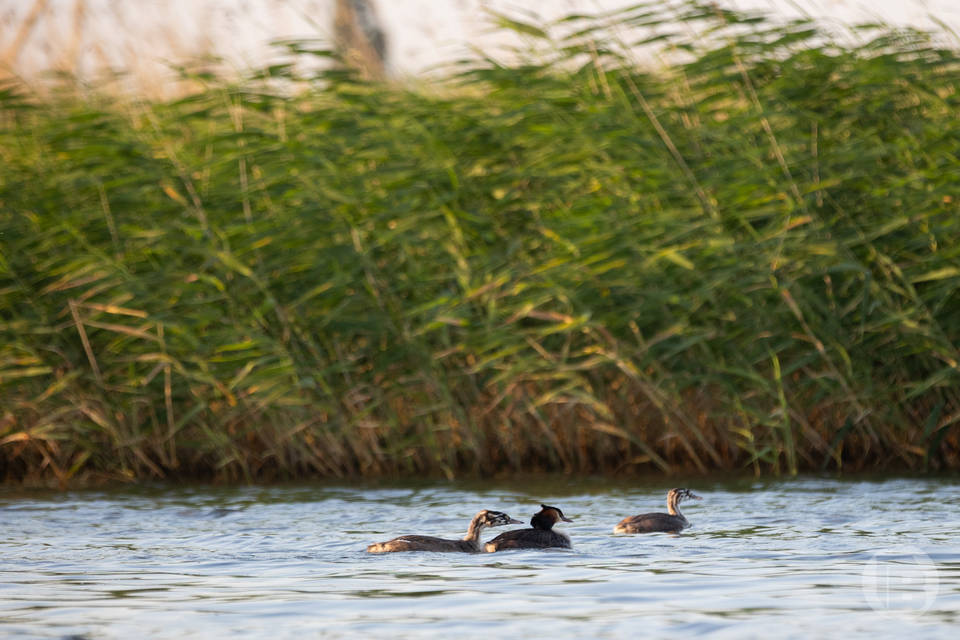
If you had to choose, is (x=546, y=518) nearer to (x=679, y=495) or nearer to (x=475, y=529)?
(x=475, y=529)

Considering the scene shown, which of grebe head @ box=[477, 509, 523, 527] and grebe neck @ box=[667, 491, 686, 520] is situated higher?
grebe neck @ box=[667, 491, 686, 520]

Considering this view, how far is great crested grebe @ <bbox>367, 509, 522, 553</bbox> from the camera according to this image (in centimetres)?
693

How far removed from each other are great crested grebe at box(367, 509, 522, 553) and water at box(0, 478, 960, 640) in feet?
0.19

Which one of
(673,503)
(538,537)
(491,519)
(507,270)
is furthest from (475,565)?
(507,270)

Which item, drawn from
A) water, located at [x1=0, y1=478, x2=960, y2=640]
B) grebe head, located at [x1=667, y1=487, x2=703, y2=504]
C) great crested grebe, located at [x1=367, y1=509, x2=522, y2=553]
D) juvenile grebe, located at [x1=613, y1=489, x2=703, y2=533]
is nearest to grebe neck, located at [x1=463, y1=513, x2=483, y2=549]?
great crested grebe, located at [x1=367, y1=509, x2=522, y2=553]

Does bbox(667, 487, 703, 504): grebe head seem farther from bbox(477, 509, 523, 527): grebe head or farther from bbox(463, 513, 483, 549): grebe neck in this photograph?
→ bbox(463, 513, 483, 549): grebe neck

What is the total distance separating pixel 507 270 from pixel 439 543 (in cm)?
275

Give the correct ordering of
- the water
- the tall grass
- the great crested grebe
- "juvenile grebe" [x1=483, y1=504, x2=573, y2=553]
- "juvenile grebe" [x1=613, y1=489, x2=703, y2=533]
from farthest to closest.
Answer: the tall grass
"juvenile grebe" [x1=613, y1=489, x2=703, y2=533]
"juvenile grebe" [x1=483, y1=504, x2=573, y2=553]
the great crested grebe
the water

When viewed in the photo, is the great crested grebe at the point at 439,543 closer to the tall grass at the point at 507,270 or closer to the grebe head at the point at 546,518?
the grebe head at the point at 546,518

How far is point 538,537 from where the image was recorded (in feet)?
23.3

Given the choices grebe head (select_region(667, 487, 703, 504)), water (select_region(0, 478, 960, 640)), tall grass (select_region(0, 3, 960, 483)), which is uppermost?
tall grass (select_region(0, 3, 960, 483))

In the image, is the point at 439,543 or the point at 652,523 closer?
the point at 439,543

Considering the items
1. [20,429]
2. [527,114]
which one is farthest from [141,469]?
[527,114]

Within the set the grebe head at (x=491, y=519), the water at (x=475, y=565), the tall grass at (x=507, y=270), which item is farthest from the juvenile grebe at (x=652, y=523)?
the tall grass at (x=507, y=270)
